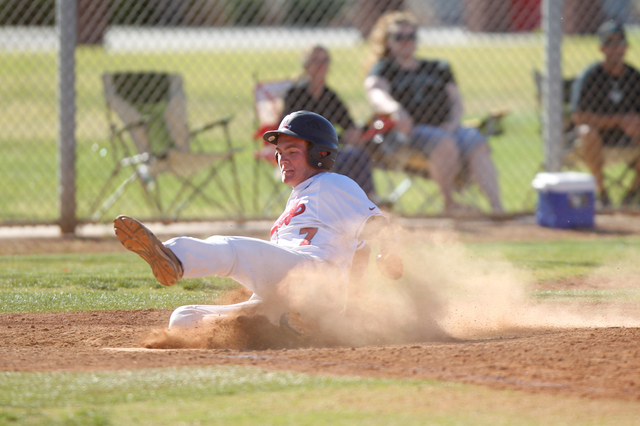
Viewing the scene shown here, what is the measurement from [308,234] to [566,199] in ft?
16.5

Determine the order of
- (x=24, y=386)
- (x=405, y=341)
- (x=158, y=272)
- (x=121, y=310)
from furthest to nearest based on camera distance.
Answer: (x=121, y=310), (x=405, y=341), (x=158, y=272), (x=24, y=386)

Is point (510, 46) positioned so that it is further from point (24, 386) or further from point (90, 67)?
point (24, 386)

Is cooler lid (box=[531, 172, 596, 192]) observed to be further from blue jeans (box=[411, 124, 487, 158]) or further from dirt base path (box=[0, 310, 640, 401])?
dirt base path (box=[0, 310, 640, 401])

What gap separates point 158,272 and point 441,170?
553 centimetres

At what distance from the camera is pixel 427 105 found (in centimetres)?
902

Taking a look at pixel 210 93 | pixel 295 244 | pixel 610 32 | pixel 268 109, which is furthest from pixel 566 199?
→ pixel 210 93

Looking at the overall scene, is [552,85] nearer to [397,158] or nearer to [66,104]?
[397,158]

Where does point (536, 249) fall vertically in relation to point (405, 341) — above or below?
above

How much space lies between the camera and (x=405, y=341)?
442 centimetres

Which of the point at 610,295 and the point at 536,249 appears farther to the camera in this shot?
the point at 536,249

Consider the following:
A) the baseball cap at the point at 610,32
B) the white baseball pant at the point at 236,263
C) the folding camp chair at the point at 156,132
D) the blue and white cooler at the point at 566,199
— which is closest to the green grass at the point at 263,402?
the white baseball pant at the point at 236,263

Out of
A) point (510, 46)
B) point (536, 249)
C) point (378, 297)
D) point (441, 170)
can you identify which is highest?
point (510, 46)

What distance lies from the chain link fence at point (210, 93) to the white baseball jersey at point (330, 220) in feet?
14.0

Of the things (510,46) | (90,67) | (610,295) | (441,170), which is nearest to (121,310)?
(610,295)
